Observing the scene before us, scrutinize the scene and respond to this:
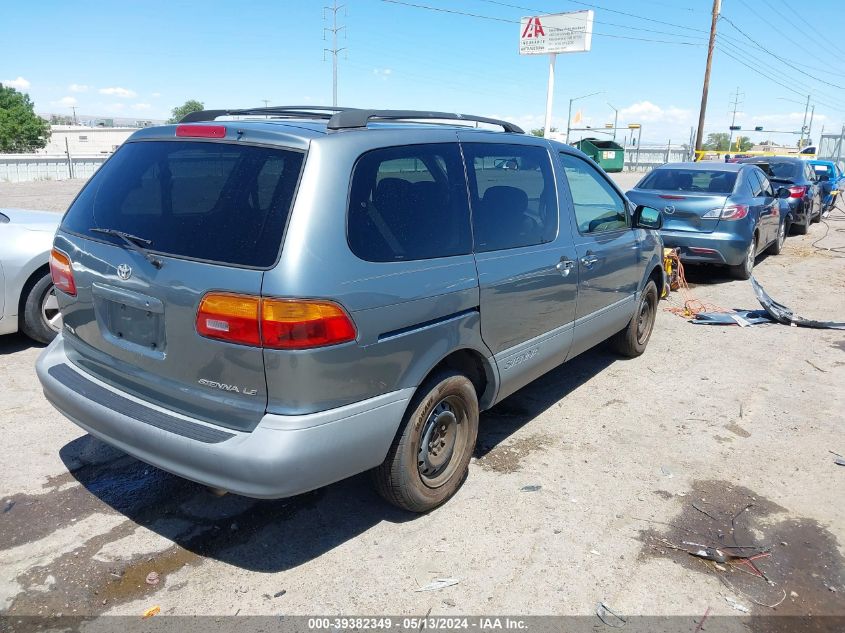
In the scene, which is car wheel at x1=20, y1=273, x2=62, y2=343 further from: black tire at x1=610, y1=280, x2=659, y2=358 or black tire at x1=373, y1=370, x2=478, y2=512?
black tire at x1=610, y1=280, x2=659, y2=358

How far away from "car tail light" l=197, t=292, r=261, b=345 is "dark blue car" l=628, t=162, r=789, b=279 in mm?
7695

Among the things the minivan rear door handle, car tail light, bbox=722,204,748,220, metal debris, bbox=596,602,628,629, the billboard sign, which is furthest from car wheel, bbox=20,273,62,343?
the billboard sign

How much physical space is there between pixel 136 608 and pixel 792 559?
3054 mm

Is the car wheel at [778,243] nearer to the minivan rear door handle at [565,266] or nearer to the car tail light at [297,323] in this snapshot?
the minivan rear door handle at [565,266]

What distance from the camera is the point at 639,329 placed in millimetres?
6191

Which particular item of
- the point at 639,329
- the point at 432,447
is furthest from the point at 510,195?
the point at 639,329

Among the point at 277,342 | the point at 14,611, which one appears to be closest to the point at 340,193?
the point at 277,342

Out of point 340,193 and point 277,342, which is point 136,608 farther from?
point 340,193

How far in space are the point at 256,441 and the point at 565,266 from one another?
7.96ft

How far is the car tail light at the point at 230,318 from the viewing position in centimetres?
255

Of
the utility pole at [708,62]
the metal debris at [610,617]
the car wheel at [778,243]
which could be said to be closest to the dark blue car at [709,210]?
the car wheel at [778,243]

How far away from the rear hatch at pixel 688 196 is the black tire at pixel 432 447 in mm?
6489

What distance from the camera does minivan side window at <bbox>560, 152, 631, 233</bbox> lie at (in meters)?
4.64

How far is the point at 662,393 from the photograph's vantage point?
17.7ft
